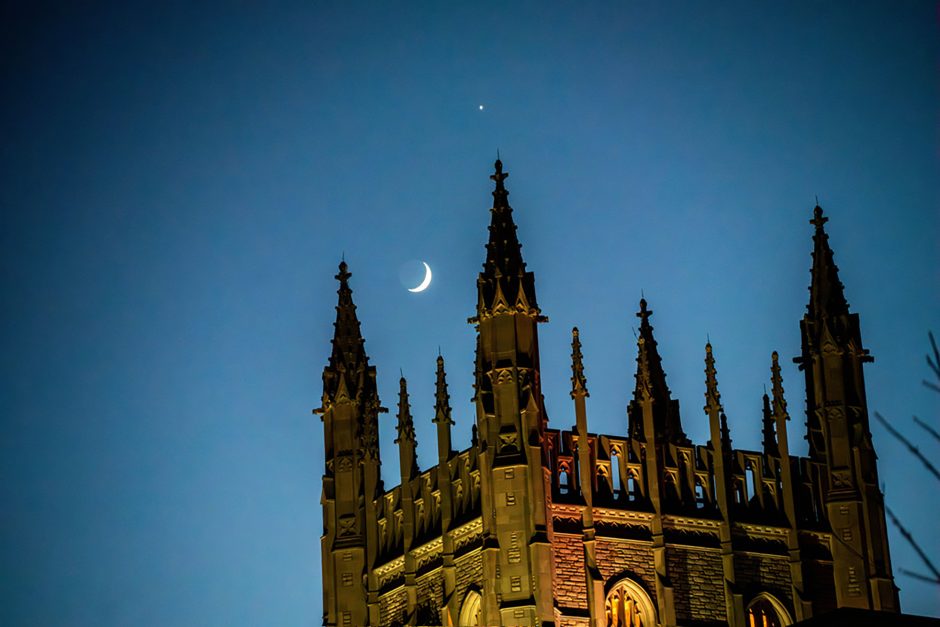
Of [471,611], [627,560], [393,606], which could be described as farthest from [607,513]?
[393,606]

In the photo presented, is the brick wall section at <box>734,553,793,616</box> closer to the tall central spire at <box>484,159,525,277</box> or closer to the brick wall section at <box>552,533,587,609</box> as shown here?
the brick wall section at <box>552,533,587,609</box>

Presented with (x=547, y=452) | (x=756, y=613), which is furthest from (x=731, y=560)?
(x=547, y=452)

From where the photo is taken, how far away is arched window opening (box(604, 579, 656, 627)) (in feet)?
204

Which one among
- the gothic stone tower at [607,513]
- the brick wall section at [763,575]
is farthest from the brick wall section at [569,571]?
the brick wall section at [763,575]

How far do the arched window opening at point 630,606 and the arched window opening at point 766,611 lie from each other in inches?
126

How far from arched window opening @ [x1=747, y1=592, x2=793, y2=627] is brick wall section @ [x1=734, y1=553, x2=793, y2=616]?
0.56ft

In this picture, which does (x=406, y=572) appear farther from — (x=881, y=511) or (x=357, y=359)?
(x=881, y=511)

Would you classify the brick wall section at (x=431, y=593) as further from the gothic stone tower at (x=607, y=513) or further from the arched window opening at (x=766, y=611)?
the arched window opening at (x=766, y=611)

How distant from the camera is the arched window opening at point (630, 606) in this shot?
6206 cm

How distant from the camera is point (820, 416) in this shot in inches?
2552

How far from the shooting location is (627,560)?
62.7 metres

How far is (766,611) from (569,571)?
6.34m

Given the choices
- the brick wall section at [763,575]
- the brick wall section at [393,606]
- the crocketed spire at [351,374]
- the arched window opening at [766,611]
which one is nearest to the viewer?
the arched window opening at [766,611]

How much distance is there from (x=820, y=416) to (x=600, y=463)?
696 cm
